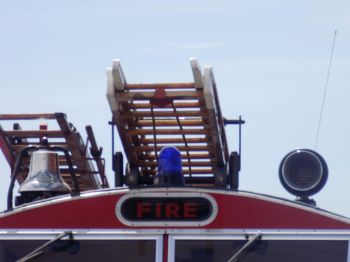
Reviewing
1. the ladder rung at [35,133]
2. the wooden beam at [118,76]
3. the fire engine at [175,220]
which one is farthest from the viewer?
the ladder rung at [35,133]

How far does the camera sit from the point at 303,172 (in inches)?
339

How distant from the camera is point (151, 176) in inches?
364

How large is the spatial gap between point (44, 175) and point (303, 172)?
6.89ft

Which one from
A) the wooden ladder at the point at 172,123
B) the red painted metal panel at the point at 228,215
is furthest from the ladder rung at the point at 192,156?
the red painted metal panel at the point at 228,215

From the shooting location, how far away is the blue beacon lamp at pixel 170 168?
820 centimetres

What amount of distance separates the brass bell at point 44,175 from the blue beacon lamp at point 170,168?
0.96m

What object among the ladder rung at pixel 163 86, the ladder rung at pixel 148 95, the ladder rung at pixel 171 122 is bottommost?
the ladder rung at pixel 171 122

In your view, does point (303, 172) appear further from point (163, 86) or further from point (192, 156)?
point (163, 86)

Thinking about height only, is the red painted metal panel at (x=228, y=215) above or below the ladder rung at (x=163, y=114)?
below

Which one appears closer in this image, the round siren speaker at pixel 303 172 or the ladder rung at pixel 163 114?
the round siren speaker at pixel 303 172

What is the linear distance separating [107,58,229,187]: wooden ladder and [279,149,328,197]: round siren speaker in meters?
0.64

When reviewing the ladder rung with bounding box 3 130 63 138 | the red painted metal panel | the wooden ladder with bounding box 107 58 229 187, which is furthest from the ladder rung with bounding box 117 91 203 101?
the ladder rung with bounding box 3 130 63 138

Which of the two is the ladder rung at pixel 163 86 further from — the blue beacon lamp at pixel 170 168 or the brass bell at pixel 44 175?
the brass bell at pixel 44 175

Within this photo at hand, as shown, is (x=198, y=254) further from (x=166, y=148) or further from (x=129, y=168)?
(x=129, y=168)
